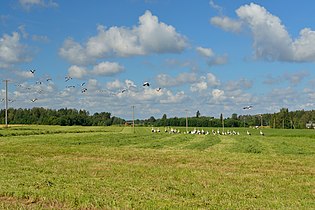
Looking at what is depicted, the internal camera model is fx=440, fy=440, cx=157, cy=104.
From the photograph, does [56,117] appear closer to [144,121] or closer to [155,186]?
[144,121]

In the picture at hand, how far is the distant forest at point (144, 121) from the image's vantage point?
13150 centimetres

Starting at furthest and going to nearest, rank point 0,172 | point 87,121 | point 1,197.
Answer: point 87,121, point 0,172, point 1,197

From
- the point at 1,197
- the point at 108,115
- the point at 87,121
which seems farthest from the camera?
the point at 108,115

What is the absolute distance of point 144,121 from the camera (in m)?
157

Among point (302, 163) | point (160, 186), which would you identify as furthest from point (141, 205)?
point (302, 163)

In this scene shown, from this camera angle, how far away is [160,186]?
1383cm

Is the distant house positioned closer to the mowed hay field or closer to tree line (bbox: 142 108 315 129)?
tree line (bbox: 142 108 315 129)

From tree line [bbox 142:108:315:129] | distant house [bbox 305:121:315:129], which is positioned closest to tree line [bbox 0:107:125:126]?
tree line [bbox 142:108:315:129]

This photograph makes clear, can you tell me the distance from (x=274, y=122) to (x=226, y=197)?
457ft

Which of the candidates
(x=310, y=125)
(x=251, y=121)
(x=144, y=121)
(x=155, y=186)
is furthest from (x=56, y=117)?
(x=155, y=186)

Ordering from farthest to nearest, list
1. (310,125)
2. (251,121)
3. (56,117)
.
Answer: (251,121)
(310,125)
(56,117)

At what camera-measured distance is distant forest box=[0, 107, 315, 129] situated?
13150 centimetres

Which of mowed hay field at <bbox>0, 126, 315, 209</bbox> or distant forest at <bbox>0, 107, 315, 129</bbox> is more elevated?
distant forest at <bbox>0, 107, 315, 129</bbox>

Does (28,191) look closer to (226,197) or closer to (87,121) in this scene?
(226,197)
